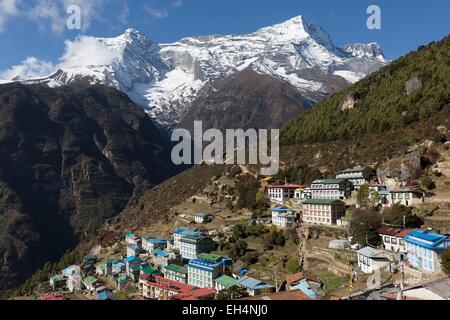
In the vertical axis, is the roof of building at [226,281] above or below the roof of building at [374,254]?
below

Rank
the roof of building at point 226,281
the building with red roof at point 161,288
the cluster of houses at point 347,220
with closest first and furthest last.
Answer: the cluster of houses at point 347,220
the roof of building at point 226,281
the building with red roof at point 161,288

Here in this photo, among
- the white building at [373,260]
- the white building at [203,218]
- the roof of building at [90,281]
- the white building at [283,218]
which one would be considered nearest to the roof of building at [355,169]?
the white building at [283,218]

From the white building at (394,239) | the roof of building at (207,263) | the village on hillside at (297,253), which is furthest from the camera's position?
the roof of building at (207,263)

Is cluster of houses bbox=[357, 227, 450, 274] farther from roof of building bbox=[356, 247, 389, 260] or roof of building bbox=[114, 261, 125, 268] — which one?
roof of building bbox=[114, 261, 125, 268]

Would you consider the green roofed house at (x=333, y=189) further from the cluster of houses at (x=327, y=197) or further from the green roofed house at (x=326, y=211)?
the green roofed house at (x=326, y=211)

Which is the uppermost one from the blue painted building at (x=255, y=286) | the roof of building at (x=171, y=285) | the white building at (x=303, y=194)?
the white building at (x=303, y=194)

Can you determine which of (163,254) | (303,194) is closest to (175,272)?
(163,254)
